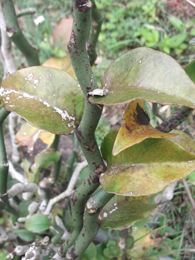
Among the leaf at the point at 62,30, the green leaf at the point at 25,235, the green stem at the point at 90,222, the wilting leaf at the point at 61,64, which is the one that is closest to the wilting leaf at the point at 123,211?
the green stem at the point at 90,222

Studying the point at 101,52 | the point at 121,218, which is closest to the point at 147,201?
the point at 121,218

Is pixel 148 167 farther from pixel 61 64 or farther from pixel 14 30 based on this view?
pixel 61 64

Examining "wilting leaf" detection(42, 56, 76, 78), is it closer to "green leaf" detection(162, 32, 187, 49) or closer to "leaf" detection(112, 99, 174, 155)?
"leaf" detection(112, 99, 174, 155)

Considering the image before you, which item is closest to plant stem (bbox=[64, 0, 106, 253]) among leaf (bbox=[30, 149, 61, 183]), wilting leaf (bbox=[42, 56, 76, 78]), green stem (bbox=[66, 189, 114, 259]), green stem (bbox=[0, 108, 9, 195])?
green stem (bbox=[66, 189, 114, 259])

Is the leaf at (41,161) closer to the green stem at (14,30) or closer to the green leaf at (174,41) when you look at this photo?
the green stem at (14,30)

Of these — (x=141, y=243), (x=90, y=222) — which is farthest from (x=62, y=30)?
(x=90, y=222)

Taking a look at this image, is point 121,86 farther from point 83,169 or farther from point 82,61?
point 83,169

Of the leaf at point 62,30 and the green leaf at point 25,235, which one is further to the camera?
the leaf at point 62,30
